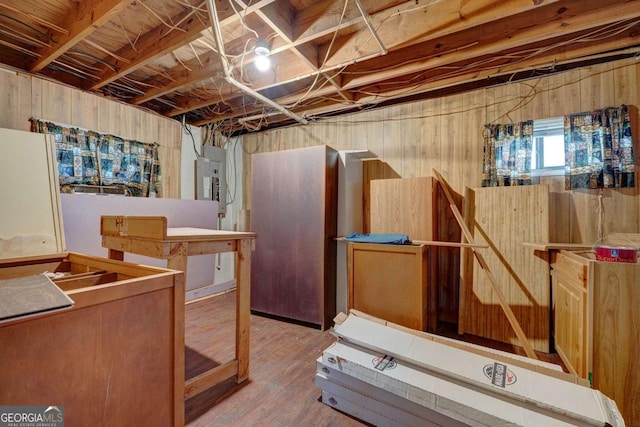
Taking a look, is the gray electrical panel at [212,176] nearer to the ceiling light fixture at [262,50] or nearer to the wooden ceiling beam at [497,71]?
the wooden ceiling beam at [497,71]

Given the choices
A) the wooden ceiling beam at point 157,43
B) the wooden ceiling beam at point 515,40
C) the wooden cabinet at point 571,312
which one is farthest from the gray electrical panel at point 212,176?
the wooden cabinet at point 571,312

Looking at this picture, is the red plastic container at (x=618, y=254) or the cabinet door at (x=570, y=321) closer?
the red plastic container at (x=618, y=254)

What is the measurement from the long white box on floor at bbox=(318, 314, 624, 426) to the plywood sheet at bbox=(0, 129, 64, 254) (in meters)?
2.10

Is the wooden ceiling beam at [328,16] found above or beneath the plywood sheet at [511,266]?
above

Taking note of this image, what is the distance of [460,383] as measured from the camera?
4.88 feet

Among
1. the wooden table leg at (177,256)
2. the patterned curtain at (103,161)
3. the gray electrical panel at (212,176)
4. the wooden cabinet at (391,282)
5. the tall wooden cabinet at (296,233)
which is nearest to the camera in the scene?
the wooden table leg at (177,256)

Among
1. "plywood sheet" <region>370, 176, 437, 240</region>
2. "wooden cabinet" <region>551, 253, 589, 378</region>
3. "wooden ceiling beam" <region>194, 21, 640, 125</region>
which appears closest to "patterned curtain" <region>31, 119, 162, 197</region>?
"wooden ceiling beam" <region>194, 21, 640, 125</region>

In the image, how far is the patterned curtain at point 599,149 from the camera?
223cm

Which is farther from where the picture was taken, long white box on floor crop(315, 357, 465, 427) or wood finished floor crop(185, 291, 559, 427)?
wood finished floor crop(185, 291, 559, 427)

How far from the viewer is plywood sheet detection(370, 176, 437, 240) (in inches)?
102

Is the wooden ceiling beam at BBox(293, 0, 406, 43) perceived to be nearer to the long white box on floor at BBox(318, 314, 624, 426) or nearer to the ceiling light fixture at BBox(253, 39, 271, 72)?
the ceiling light fixture at BBox(253, 39, 271, 72)

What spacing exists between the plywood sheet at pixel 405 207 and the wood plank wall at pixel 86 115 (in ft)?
8.61

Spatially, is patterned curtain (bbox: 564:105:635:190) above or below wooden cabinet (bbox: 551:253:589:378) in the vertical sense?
above

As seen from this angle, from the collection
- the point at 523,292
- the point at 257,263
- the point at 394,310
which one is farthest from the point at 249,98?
the point at 523,292
